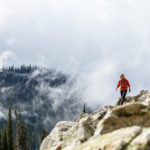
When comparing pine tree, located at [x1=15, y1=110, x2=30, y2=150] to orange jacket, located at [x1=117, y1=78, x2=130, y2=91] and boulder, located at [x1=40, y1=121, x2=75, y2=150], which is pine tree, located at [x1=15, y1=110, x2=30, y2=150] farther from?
orange jacket, located at [x1=117, y1=78, x2=130, y2=91]

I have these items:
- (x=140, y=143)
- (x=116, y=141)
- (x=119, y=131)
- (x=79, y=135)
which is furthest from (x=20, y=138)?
(x=140, y=143)

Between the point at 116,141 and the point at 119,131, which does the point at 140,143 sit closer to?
the point at 116,141

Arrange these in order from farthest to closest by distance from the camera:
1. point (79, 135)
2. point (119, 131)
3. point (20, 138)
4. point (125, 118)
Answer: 1. point (20, 138)
2. point (79, 135)
3. point (125, 118)
4. point (119, 131)

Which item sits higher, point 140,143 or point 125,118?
point 125,118

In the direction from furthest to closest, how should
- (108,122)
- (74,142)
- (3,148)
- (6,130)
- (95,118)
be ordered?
(6,130), (3,148), (95,118), (74,142), (108,122)

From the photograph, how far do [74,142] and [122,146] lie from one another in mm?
6290

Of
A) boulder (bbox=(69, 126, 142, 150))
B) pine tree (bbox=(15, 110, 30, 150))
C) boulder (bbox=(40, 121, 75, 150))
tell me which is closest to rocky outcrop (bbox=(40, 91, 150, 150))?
boulder (bbox=(69, 126, 142, 150))

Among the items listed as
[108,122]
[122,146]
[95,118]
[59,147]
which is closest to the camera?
[122,146]

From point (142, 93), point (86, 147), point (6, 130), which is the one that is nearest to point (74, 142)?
point (86, 147)

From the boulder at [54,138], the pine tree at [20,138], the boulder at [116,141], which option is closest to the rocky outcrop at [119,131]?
the boulder at [116,141]

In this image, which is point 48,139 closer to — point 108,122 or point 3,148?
point 108,122

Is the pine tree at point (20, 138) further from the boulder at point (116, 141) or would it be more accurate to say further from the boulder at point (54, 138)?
the boulder at point (116, 141)

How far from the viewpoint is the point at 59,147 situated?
1603 cm

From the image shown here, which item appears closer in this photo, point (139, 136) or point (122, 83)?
point (139, 136)
